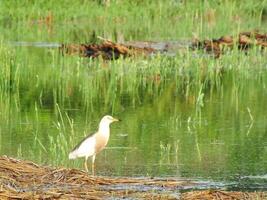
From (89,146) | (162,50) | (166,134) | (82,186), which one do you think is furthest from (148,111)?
(162,50)

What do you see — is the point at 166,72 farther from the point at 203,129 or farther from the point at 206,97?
the point at 203,129

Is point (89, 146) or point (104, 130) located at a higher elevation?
point (104, 130)

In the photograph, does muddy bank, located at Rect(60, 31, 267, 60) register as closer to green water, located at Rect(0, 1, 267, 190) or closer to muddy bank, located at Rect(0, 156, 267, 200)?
green water, located at Rect(0, 1, 267, 190)

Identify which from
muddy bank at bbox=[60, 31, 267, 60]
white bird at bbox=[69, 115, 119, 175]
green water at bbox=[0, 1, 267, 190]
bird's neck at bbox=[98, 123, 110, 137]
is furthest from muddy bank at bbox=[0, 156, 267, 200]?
muddy bank at bbox=[60, 31, 267, 60]

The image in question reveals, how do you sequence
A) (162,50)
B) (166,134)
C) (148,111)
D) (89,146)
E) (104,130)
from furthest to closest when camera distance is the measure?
(162,50), (148,111), (166,134), (104,130), (89,146)

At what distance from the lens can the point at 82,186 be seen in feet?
34.4

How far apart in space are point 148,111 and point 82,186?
7.16 metres

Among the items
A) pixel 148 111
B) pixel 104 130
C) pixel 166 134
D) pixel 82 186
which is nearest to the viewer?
pixel 82 186

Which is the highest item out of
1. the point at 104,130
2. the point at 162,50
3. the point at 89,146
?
the point at 162,50

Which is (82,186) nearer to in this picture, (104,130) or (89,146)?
(89,146)

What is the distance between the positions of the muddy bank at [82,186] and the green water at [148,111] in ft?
3.37

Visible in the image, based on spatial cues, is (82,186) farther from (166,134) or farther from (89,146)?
(166,134)

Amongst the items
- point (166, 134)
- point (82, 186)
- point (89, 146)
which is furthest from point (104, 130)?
point (166, 134)

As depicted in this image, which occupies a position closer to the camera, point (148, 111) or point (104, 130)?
point (104, 130)
